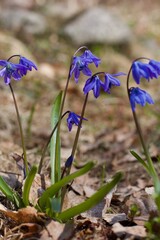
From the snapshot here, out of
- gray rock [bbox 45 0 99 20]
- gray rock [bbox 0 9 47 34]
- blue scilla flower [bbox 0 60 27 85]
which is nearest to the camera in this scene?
blue scilla flower [bbox 0 60 27 85]

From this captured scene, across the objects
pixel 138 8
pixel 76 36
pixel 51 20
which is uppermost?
pixel 138 8

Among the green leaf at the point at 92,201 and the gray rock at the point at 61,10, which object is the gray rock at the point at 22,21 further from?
the green leaf at the point at 92,201

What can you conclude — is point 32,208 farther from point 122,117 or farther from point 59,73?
point 59,73

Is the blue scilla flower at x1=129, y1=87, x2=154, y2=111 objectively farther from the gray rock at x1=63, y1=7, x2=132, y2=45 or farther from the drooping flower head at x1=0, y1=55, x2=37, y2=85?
the gray rock at x1=63, y1=7, x2=132, y2=45

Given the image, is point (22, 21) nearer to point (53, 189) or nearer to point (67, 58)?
point (67, 58)

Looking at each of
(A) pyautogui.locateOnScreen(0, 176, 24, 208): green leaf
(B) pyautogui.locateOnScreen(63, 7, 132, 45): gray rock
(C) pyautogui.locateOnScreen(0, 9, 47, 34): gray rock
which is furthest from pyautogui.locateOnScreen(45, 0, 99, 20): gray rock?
(A) pyautogui.locateOnScreen(0, 176, 24, 208): green leaf

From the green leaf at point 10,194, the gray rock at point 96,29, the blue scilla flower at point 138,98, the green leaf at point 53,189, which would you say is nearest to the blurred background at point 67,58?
the gray rock at point 96,29

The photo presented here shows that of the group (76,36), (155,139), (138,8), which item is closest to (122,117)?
(155,139)
